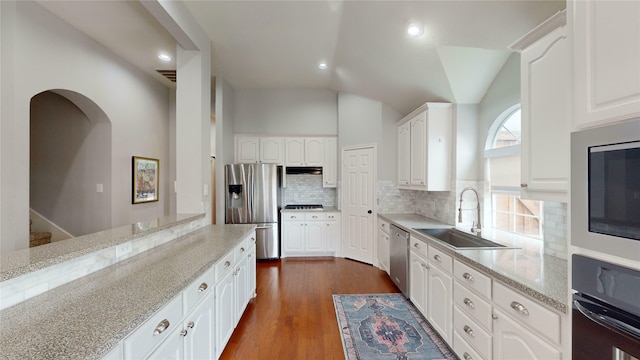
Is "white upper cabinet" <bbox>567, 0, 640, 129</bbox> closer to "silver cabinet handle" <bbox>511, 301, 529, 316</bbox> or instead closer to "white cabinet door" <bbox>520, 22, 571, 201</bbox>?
"white cabinet door" <bbox>520, 22, 571, 201</bbox>

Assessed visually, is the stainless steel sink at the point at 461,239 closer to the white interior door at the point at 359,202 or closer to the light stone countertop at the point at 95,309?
the white interior door at the point at 359,202

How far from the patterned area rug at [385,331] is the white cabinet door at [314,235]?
155 cm

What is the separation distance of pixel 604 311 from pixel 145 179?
17.3 feet

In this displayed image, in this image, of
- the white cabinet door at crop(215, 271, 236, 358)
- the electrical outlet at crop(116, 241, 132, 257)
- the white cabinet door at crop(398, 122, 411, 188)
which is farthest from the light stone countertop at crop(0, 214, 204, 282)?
the white cabinet door at crop(398, 122, 411, 188)

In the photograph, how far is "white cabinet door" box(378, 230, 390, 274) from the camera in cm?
365

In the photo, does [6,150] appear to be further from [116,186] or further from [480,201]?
[480,201]

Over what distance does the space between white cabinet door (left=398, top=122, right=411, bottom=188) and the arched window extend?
1.00 metres

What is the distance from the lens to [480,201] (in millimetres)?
2877

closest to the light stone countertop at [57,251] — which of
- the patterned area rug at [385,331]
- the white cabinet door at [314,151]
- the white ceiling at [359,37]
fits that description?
the patterned area rug at [385,331]

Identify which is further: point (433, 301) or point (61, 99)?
point (61, 99)

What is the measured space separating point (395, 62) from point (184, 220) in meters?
2.86

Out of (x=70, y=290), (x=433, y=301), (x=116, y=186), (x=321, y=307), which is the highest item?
(x=116, y=186)

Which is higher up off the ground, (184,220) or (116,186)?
(116,186)

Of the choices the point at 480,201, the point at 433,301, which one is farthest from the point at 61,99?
the point at 480,201
